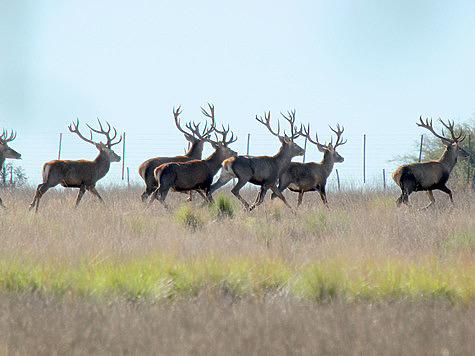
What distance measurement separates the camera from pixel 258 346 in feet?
12.1

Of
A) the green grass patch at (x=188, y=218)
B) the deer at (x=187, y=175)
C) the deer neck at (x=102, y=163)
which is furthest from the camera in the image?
the deer neck at (x=102, y=163)

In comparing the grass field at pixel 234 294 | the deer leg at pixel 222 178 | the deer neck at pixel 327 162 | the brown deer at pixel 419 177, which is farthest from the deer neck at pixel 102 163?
the brown deer at pixel 419 177

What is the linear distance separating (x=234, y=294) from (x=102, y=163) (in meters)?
10.3

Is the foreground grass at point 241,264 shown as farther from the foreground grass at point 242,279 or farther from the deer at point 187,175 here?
the deer at point 187,175

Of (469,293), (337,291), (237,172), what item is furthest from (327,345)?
(237,172)

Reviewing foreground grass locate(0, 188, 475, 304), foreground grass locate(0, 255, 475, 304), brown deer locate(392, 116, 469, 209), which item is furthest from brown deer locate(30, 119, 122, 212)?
foreground grass locate(0, 255, 475, 304)

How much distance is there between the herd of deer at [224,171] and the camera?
13.4m

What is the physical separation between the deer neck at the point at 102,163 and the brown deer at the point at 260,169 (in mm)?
2935

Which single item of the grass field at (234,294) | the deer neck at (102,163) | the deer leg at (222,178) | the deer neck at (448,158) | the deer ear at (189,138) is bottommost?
the grass field at (234,294)

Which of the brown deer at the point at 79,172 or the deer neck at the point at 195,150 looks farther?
the deer neck at the point at 195,150

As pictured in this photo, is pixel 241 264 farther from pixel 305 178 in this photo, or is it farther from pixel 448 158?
pixel 448 158

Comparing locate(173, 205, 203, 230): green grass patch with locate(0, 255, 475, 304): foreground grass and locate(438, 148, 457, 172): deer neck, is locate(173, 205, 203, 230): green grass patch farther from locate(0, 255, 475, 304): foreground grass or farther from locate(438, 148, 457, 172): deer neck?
locate(438, 148, 457, 172): deer neck

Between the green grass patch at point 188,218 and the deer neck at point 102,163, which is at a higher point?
the deer neck at point 102,163

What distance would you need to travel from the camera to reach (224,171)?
44.5 feet
